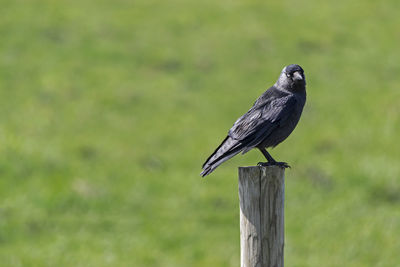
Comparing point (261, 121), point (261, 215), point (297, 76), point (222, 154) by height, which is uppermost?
point (297, 76)

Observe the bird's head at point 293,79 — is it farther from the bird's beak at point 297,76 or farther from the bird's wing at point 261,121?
the bird's wing at point 261,121

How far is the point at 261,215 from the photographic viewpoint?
14.7 feet

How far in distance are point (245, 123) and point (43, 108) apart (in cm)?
977

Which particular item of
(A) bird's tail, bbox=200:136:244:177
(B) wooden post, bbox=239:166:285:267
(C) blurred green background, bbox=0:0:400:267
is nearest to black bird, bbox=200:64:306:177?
(A) bird's tail, bbox=200:136:244:177

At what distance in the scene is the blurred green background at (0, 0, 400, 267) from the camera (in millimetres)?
9758

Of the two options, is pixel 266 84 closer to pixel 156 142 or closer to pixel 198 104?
pixel 198 104

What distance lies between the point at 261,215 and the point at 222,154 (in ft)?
1.88

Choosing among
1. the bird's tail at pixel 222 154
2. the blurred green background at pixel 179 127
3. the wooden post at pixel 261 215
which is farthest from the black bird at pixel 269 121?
the blurred green background at pixel 179 127

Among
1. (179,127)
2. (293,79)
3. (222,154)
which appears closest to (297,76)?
(293,79)

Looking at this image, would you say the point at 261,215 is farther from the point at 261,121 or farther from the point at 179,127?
the point at 179,127

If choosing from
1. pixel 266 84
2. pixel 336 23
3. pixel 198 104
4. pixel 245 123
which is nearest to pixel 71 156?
pixel 198 104

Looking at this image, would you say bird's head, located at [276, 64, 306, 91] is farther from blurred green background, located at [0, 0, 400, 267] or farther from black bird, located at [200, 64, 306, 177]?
blurred green background, located at [0, 0, 400, 267]

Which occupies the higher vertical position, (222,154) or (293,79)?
(293,79)

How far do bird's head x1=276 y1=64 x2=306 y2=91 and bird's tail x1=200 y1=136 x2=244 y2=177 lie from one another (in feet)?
2.92
